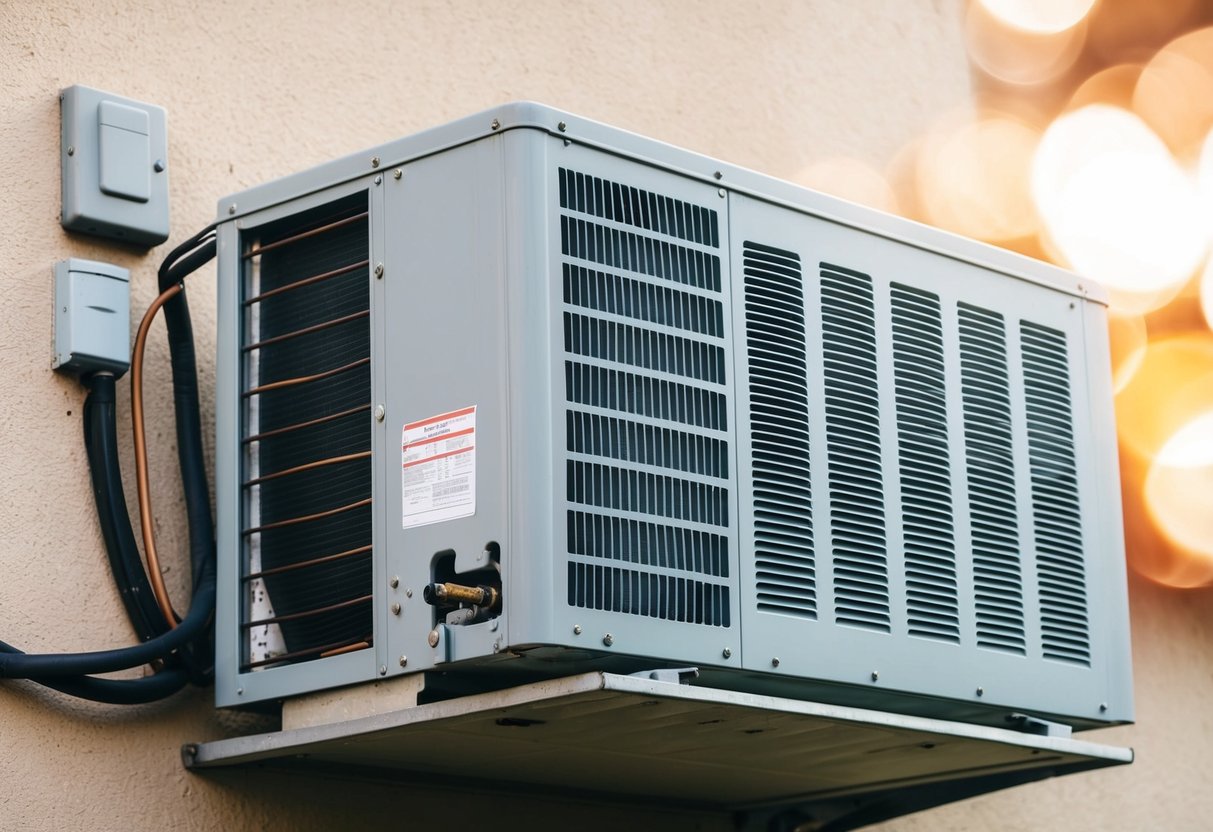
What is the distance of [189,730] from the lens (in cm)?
252

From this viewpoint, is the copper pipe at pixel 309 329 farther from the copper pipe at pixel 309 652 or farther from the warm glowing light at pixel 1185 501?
the warm glowing light at pixel 1185 501

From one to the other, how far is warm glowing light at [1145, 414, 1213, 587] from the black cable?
2677 mm

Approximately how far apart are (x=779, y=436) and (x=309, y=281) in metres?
0.74

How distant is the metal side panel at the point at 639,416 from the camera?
2150mm

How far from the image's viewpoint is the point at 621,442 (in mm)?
2221

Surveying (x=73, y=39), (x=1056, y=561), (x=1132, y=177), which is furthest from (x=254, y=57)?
(x=1132, y=177)

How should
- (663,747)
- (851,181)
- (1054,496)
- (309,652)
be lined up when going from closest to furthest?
(309,652)
(663,747)
(1054,496)
(851,181)

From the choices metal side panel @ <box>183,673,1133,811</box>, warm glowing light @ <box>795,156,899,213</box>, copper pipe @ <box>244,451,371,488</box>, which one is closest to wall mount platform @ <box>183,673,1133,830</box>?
metal side panel @ <box>183,673,1133,811</box>

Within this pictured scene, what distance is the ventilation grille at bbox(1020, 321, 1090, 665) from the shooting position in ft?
9.24

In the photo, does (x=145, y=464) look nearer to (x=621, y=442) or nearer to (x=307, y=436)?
(x=307, y=436)

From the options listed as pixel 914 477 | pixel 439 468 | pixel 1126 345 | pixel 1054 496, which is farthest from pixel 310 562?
pixel 1126 345

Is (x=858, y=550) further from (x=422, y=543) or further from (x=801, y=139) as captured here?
(x=801, y=139)

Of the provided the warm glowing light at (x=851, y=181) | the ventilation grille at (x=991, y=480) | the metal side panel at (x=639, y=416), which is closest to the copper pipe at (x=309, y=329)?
the metal side panel at (x=639, y=416)

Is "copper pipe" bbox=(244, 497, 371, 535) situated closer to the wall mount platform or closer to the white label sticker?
the white label sticker
